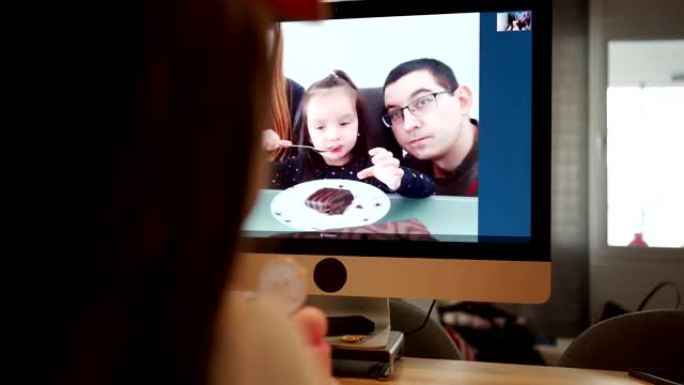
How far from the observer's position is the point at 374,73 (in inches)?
38.5

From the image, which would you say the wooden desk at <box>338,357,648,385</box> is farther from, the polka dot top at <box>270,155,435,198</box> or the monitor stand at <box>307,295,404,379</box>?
the polka dot top at <box>270,155,435,198</box>

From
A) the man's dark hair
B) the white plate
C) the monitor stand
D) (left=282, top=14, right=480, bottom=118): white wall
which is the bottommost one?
the monitor stand

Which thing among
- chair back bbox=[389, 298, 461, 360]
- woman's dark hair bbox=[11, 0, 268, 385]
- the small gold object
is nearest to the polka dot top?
the small gold object

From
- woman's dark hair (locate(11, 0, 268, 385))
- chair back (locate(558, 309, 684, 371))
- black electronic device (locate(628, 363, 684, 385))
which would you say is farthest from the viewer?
chair back (locate(558, 309, 684, 371))

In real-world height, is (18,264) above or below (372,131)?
below

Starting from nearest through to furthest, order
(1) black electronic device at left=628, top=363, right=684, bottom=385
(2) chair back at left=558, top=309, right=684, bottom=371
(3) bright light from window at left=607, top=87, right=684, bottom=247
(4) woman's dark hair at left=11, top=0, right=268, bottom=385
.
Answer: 1. (4) woman's dark hair at left=11, top=0, right=268, bottom=385
2. (1) black electronic device at left=628, top=363, right=684, bottom=385
3. (2) chair back at left=558, top=309, right=684, bottom=371
4. (3) bright light from window at left=607, top=87, right=684, bottom=247

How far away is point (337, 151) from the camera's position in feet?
3.24

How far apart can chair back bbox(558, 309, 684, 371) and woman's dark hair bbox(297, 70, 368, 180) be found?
540mm

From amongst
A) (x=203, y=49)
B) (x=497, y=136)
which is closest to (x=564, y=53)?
(x=497, y=136)

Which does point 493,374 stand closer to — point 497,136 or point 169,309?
point 497,136

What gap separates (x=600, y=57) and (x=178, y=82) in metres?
2.67

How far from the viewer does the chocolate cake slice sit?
0.99 m

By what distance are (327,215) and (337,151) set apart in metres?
0.10

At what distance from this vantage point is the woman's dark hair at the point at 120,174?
8.6 inches
